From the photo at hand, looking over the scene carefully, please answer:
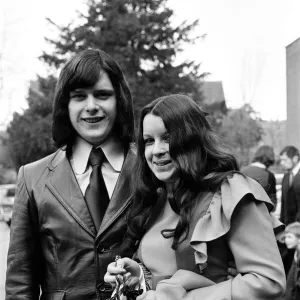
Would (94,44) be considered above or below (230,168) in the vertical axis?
above

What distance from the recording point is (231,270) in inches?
78.4

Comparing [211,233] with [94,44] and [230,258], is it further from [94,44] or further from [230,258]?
[94,44]

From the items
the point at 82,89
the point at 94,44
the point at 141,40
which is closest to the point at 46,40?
the point at 94,44

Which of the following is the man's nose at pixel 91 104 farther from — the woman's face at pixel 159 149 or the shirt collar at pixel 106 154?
the woman's face at pixel 159 149

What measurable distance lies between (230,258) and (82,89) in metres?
1.03

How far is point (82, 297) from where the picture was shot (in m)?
2.48

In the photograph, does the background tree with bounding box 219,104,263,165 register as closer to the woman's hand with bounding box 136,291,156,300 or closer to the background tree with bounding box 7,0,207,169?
the background tree with bounding box 7,0,207,169

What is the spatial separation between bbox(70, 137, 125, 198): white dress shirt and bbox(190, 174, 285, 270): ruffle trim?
A: 69cm

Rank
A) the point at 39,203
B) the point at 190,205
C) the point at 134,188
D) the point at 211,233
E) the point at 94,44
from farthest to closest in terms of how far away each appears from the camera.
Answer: the point at 94,44 < the point at 39,203 < the point at 134,188 < the point at 190,205 < the point at 211,233

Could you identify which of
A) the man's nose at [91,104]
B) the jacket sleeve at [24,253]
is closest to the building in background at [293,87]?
the man's nose at [91,104]

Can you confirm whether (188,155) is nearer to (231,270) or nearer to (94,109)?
(231,270)

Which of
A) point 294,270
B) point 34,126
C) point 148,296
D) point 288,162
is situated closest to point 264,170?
point 294,270

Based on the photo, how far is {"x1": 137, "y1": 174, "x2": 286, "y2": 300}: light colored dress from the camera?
1.89 metres

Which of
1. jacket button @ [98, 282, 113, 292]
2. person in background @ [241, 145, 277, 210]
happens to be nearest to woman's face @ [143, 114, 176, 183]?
jacket button @ [98, 282, 113, 292]
